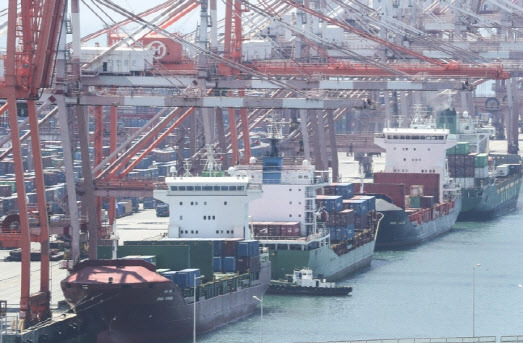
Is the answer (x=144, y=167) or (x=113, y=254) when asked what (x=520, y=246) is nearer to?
(x=113, y=254)

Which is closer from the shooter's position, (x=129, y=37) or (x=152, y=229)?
(x=129, y=37)

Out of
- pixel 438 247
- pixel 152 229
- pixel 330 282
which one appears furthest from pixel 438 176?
pixel 330 282

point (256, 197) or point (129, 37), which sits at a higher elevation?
point (129, 37)

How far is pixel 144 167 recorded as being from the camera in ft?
419

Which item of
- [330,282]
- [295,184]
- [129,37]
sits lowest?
[330,282]

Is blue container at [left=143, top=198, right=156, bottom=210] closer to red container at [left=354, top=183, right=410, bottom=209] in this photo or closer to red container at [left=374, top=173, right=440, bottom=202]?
red container at [left=374, top=173, right=440, bottom=202]

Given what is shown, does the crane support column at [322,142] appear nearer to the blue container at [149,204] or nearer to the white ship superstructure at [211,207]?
the blue container at [149,204]

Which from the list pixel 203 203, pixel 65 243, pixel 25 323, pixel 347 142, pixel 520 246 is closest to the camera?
pixel 25 323

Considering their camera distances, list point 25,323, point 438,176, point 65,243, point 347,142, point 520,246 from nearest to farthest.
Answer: point 25,323 < point 65,243 < point 520,246 < point 438,176 < point 347,142

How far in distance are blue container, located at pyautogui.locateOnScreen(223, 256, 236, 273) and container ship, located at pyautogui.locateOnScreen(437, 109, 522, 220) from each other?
44015mm

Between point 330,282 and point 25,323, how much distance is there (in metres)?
20.7

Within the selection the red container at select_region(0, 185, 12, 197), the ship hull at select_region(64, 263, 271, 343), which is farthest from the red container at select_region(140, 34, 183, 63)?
the ship hull at select_region(64, 263, 271, 343)

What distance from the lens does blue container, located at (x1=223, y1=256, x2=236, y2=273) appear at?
61.7 metres

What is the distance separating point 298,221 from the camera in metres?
70.0
